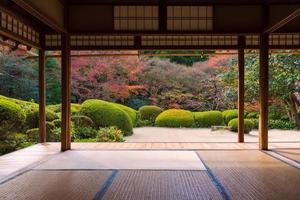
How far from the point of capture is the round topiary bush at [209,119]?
1427 cm

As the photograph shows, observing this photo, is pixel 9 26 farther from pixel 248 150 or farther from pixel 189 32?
pixel 248 150

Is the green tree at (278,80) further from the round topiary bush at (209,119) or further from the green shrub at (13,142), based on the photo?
the green shrub at (13,142)

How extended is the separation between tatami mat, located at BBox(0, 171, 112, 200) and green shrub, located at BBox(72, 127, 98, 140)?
5.32 m

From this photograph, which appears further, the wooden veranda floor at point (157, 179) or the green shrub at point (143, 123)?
the green shrub at point (143, 123)

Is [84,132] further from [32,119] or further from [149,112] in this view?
[149,112]

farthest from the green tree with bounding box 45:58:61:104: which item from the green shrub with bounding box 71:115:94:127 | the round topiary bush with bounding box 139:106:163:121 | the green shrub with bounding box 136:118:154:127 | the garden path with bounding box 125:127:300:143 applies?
the garden path with bounding box 125:127:300:143

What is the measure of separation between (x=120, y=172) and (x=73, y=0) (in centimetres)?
382

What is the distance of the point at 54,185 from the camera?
4297 mm

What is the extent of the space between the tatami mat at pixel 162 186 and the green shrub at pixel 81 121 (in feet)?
18.7

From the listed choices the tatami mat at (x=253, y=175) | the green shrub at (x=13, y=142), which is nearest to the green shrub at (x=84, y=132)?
the green shrub at (x=13, y=142)

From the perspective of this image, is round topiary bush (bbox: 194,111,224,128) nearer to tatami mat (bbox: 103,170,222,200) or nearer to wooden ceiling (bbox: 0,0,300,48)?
wooden ceiling (bbox: 0,0,300,48)

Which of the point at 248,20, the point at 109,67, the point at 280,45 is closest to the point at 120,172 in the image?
the point at 248,20

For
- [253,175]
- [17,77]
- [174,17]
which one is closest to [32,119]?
[17,77]

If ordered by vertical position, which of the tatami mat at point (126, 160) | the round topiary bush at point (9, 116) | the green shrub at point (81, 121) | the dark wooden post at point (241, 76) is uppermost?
the dark wooden post at point (241, 76)
